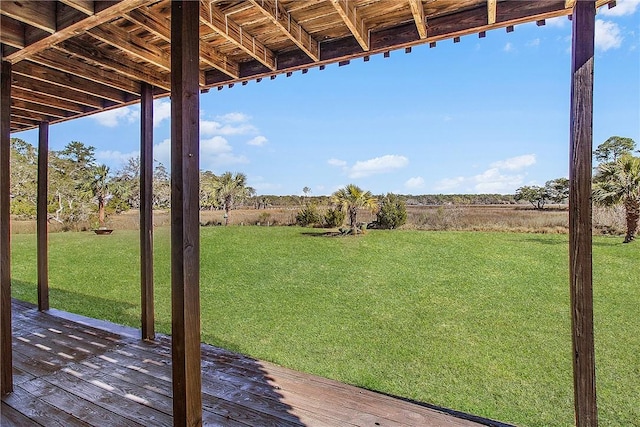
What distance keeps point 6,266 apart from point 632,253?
777 cm

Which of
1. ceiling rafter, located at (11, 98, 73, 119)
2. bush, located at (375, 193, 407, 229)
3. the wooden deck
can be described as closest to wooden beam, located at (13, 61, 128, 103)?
ceiling rafter, located at (11, 98, 73, 119)

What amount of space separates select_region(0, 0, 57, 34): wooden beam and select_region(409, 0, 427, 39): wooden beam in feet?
5.26

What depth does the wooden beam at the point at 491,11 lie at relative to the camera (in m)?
1.30

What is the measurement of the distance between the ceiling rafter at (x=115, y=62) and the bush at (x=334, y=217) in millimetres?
6413

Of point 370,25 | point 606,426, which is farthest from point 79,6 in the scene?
point 606,426

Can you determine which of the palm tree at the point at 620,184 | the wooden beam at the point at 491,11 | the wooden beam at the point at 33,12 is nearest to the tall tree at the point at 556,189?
the palm tree at the point at 620,184

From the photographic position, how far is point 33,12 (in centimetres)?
134

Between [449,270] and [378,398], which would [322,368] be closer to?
[378,398]

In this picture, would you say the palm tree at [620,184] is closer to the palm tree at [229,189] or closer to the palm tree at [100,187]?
the palm tree at [229,189]

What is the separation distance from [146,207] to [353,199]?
237 inches

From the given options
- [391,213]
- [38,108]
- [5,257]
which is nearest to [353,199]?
[391,213]

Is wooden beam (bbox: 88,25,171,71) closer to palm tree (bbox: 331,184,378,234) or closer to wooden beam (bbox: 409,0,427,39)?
wooden beam (bbox: 409,0,427,39)

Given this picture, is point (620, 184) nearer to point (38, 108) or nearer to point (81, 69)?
point (81, 69)

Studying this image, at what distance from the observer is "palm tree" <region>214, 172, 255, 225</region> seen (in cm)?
968
